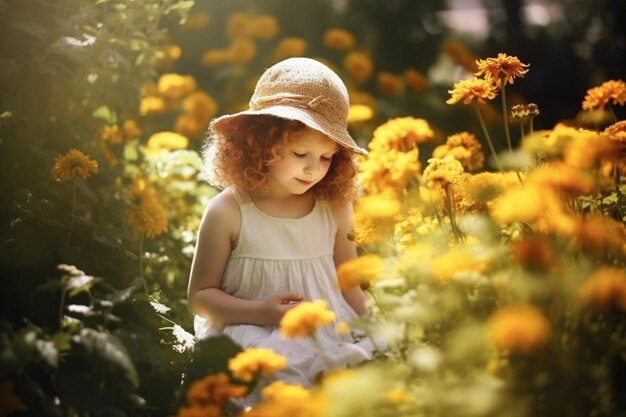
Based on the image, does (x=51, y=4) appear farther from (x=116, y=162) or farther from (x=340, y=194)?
(x=340, y=194)

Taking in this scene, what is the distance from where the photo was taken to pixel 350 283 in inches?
72.4

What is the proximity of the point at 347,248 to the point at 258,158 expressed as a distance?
44 cm

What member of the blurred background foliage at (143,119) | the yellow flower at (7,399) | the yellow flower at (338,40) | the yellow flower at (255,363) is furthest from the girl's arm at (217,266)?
the yellow flower at (338,40)

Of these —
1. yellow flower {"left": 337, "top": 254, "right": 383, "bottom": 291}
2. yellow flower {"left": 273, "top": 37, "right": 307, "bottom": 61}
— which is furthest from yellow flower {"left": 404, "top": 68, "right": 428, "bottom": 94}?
yellow flower {"left": 337, "top": 254, "right": 383, "bottom": 291}

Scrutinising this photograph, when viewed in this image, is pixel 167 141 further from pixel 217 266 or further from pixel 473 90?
pixel 473 90

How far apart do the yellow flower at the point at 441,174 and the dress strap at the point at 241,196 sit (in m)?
0.58

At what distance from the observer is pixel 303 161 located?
2.44 m

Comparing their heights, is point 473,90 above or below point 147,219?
above

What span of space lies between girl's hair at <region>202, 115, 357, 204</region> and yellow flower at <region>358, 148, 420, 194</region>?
0.22 feet

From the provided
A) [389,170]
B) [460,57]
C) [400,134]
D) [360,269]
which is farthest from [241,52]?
[360,269]

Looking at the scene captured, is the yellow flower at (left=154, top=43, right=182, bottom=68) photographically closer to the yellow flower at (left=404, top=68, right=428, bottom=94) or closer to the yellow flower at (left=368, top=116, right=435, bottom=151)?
the yellow flower at (left=404, top=68, right=428, bottom=94)

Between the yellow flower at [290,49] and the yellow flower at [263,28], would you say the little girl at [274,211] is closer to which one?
the yellow flower at [290,49]

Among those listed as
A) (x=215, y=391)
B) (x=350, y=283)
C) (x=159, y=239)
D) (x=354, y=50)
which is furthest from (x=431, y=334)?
(x=354, y=50)

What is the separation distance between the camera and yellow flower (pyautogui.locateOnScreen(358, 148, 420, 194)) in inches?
100
